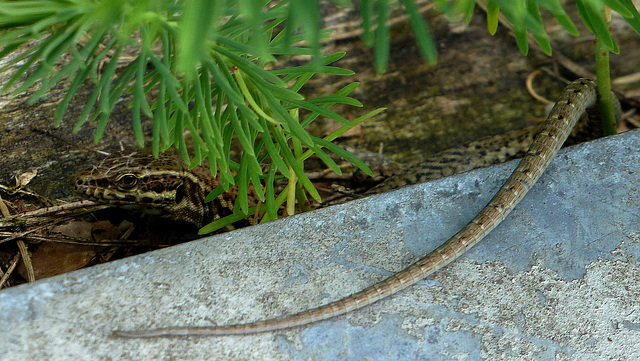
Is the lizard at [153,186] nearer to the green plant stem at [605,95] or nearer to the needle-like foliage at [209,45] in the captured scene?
the needle-like foliage at [209,45]

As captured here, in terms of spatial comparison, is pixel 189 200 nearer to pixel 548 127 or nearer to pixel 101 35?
pixel 101 35

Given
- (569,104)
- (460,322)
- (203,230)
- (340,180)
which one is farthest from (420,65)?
(460,322)

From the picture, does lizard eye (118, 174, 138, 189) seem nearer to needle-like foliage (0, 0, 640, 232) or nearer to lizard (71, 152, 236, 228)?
lizard (71, 152, 236, 228)

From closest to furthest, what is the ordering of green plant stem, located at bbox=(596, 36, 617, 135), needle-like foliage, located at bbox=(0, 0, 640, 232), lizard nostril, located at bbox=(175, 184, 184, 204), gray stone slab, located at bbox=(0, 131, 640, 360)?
needle-like foliage, located at bbox=(0, 0, 640, 232) < gray stone slab, located at bbox=(0, 131, 640, 360) < green plant stem, located at bbox=(596, 36, 617, 135) < lizard nostril, located at bbox=(175, 184, 184, 204)

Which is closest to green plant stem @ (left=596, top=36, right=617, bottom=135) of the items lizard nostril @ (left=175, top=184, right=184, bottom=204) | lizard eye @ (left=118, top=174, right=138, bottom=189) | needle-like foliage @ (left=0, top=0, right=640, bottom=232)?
needle-like foliage @ (left=0, top=0, right=640, bottom=232)

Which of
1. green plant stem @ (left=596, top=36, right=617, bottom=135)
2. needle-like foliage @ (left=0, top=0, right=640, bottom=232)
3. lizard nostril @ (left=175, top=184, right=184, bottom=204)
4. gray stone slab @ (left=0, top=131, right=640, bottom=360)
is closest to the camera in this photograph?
needle-like foliage @ (left=0, top=0, right=640, bottom=232)

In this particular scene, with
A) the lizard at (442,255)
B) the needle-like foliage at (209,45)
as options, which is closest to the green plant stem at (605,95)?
the lizard at (442,255)
